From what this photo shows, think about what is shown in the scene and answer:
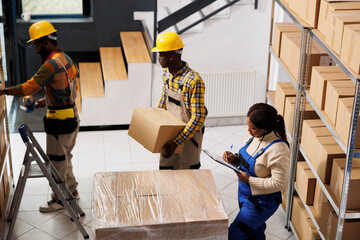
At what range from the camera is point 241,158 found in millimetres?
4105

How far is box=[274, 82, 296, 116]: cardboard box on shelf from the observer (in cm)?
510

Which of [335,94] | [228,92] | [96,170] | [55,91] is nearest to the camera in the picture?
[335,94]

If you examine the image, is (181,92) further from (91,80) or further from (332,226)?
(91,80)

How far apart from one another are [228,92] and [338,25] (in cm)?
361

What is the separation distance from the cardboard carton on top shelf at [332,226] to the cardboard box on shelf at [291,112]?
0.82 meters

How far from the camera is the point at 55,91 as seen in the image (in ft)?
16.0

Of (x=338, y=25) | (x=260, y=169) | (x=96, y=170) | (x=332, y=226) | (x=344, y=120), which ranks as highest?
(x=338, y=25)

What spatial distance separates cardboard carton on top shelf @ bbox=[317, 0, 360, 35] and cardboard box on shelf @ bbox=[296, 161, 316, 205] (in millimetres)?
1199

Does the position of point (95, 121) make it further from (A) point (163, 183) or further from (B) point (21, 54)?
(A) point (163, 183)

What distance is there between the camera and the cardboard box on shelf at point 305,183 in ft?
14.9

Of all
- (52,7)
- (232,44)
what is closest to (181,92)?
(232,44)

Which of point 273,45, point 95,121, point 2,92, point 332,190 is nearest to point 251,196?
point 332,190

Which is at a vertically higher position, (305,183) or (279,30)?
(279,30)

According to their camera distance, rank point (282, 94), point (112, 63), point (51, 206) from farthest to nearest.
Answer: point (112, 63)
point (51, 206)
point (282, 94)
